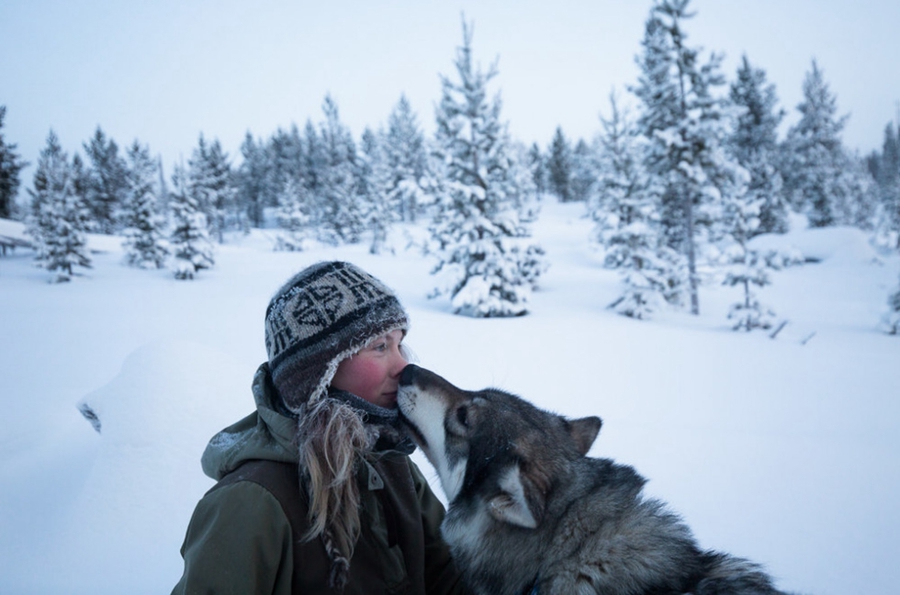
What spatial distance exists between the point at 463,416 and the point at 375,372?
545 millimetres

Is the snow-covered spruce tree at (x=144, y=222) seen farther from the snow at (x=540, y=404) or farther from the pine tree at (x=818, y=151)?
the pine tree at (x=818, y=151)

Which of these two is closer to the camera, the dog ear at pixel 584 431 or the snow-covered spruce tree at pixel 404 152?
the dog ear at pixel 584 431

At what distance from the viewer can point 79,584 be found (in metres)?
3.44

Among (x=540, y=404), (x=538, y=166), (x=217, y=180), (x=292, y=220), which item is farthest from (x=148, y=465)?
(x=538, y=166)

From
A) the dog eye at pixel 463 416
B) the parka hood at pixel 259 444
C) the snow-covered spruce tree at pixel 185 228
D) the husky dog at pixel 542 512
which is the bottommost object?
the husky dog at pixel 542 512

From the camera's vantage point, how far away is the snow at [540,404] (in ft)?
13.1

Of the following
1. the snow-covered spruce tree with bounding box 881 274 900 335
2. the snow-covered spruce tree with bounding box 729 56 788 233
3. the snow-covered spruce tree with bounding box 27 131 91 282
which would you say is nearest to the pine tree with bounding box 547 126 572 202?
the snow-covered spruce tree with bounding box 729 56 788 233

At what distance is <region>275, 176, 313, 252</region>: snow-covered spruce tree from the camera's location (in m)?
43.5

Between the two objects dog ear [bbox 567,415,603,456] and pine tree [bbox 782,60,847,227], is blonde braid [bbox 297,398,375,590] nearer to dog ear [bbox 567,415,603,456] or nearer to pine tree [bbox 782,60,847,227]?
dog ear [bbox 567,415,603,456]

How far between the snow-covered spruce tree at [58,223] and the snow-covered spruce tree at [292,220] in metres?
18.8

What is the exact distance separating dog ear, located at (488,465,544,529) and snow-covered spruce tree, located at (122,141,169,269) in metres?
30.8

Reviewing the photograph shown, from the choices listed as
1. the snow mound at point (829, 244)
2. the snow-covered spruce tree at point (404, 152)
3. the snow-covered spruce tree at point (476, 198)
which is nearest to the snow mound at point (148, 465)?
the snow-covered spruce tree at point (476, 198)

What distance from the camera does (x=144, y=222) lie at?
1065 inches

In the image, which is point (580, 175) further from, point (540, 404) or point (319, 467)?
point (319, 467)
